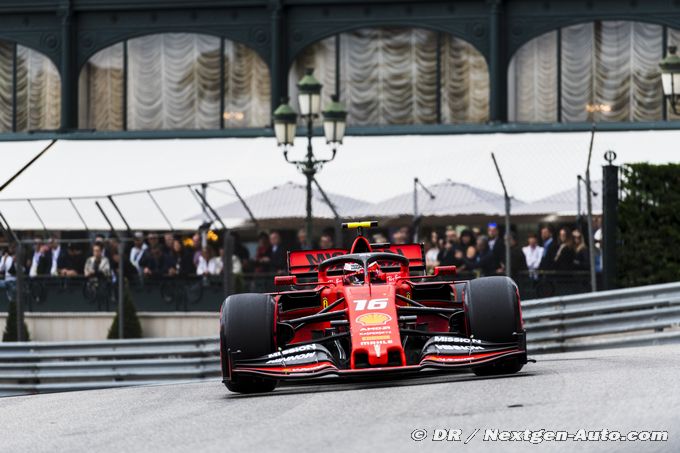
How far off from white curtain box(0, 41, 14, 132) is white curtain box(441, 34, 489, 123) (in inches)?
408

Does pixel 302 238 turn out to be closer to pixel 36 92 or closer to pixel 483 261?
pixel 483 261

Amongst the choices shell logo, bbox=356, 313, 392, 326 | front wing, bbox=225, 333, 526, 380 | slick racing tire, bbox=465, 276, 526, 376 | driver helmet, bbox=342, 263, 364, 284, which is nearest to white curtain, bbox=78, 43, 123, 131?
driver helmet, bbox=342, 263, 364, 284

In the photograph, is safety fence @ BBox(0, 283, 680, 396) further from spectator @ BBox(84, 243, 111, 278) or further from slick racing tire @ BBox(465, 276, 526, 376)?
spectator @ BBox(84, 243, 111, 278)

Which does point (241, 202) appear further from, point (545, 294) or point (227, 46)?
point (227, 46)

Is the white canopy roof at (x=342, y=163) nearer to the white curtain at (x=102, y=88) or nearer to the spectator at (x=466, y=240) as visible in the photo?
the white curtain at (x=102, y=88)

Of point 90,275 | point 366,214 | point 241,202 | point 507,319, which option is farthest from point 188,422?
point 366,214

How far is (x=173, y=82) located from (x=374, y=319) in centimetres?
2784

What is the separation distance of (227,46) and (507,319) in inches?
1070

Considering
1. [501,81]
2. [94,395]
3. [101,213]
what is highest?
[501,81]

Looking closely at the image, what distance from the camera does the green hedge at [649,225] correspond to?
1894cm

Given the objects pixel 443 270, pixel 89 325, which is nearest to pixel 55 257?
pixel 89 325

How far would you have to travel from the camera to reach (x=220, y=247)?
25.8m

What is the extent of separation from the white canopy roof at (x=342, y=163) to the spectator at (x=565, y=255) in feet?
16.7

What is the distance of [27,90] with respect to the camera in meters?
39.9
